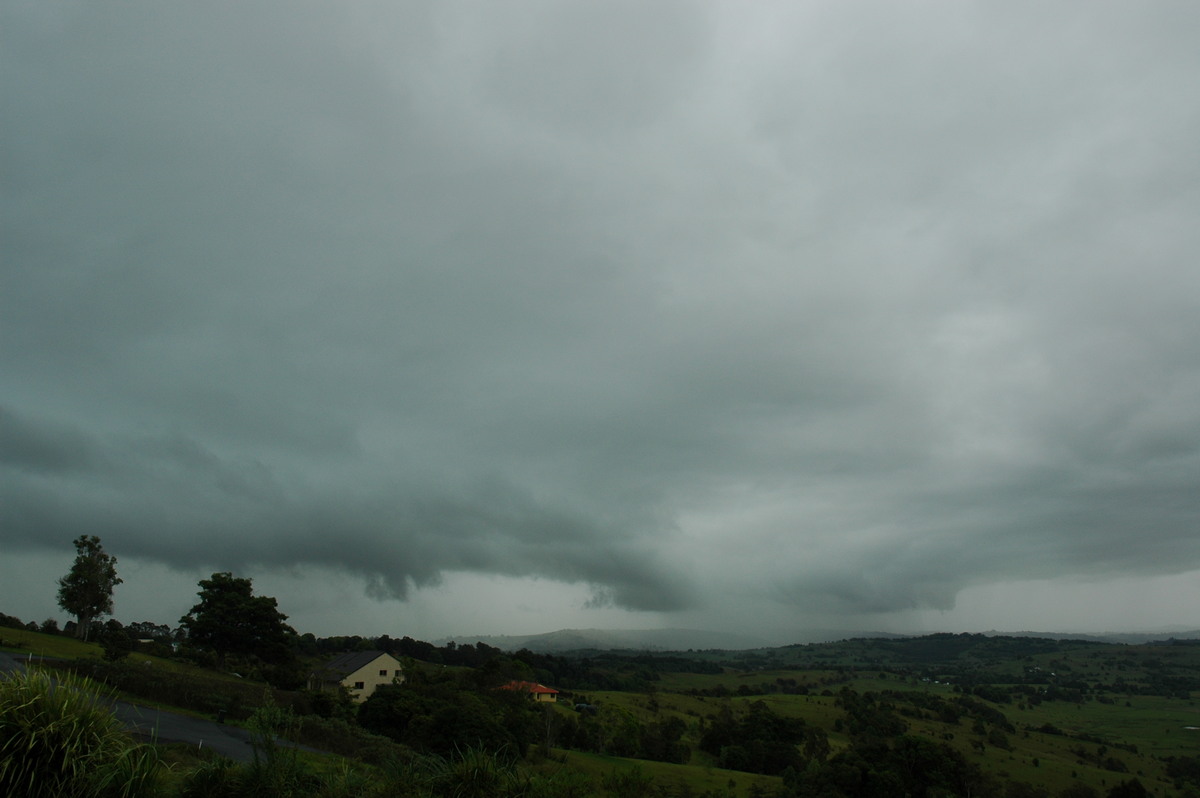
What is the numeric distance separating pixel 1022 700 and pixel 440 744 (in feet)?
568

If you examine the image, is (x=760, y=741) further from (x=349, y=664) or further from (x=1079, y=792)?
(x=349, y=664)

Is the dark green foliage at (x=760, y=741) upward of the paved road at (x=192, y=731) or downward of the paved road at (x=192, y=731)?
downward

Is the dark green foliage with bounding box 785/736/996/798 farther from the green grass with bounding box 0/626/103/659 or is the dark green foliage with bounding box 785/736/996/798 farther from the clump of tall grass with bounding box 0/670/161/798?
the clump of tall grass with bounding box 0/670/161/798

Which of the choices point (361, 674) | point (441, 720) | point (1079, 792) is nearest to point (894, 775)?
point (1079, 792)

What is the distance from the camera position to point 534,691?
3612 inches

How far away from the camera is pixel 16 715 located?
12070 millimetres

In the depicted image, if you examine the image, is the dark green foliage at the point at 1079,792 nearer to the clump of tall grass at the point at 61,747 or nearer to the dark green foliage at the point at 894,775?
the dark green foliage at the point at 894,775

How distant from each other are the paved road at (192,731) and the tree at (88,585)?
43.1 metres

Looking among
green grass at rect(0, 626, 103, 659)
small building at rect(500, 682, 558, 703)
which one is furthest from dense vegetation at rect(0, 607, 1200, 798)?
small building at rect(500, 682, 558, 703)

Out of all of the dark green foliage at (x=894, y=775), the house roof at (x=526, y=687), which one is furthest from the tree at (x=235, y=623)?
the dark green foliage at (x=894, y=775)

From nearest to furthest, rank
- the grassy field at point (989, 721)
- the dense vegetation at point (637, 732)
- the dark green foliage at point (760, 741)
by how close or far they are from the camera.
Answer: the dense vegetation at point (637, 732), the grassy field at point (989, 721), the dark green foliage at point (760, 741)

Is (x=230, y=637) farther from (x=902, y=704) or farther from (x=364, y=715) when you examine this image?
(x=902, y=704)

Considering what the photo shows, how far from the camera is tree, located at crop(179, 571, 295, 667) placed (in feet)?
231

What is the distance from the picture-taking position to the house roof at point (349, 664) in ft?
280
